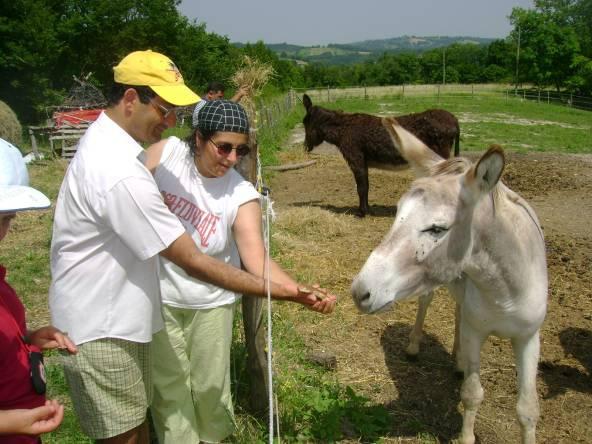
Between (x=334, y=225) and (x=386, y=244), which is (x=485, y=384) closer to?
(x=386, y=244)

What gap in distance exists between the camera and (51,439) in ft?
9.75

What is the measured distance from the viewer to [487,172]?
7.40ft

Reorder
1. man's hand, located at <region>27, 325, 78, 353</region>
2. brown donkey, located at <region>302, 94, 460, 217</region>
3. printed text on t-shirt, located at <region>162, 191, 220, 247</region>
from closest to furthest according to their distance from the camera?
man's hand, located at <region>27, 325, 78, 353</region> < printed text on t-shirt, located at <region>162, 191, 220, 247</region> < brown donkey, located at <region>302, 94, 460, 217</region>

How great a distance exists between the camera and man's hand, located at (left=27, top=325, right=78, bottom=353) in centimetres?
174

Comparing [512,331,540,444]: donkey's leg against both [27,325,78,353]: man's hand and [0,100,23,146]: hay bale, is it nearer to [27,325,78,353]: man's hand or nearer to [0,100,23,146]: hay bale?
[27,325,78,353]: man's hand

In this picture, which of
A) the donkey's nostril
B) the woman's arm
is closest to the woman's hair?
the woman's arm

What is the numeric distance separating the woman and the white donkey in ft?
1.25

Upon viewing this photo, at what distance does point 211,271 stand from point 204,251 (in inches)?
16.1

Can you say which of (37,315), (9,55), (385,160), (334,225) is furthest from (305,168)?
(9,55)

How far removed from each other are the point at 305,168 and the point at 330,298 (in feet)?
34.2

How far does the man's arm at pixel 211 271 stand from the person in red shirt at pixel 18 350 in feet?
1.57

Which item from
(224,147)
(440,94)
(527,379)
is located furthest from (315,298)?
(440,94)

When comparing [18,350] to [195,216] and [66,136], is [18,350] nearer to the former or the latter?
[195,216]

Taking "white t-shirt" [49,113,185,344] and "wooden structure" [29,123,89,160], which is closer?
"white t-shirt" [49,113,185,344]
